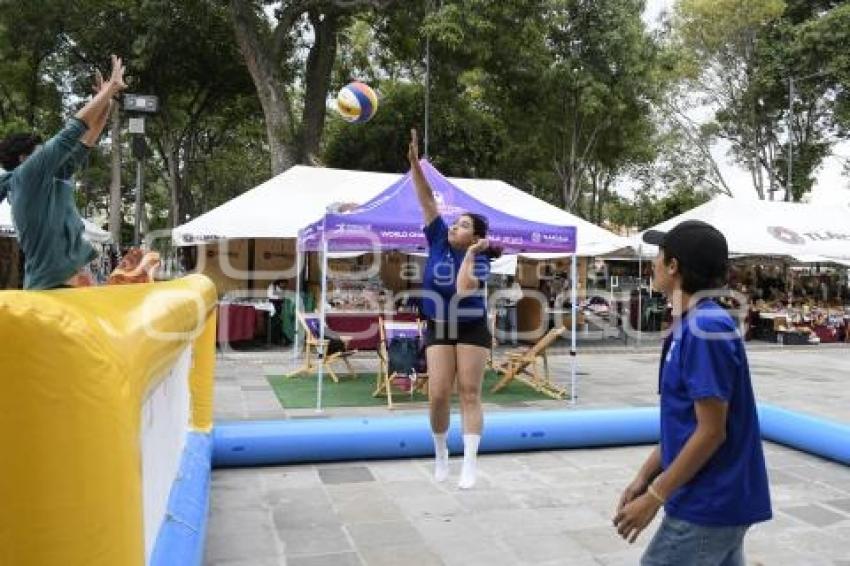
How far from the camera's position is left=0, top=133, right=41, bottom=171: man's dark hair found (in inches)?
146

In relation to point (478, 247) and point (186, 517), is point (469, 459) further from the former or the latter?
point (186, 517)

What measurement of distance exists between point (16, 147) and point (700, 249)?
10.3 ft

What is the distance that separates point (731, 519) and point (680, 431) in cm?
27

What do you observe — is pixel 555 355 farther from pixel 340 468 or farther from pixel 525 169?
pixel 525 169

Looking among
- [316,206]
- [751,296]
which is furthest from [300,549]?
[751,296]

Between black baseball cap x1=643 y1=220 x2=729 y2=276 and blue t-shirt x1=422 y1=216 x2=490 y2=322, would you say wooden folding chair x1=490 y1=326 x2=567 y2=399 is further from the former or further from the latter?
black baseball cap x1=643 y1=220 x2=729 y2=276

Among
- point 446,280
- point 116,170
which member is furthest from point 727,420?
point 116,170

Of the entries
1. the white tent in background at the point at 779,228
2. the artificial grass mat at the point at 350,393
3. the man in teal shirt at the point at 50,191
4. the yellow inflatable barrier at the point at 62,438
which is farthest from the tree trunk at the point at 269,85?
the yellow inflatable barrier at the point at 62,438

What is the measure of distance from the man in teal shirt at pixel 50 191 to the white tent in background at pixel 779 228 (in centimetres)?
1425

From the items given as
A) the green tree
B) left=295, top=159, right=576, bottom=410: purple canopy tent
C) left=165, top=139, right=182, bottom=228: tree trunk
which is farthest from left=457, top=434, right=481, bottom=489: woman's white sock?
left=165, top=139, right=182, bottom=228: tree trunk

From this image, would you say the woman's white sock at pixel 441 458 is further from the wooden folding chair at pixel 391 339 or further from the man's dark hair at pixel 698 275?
the wooden folding chair at pixel 391 339

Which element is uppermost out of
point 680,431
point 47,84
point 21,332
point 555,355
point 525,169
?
point 47,84

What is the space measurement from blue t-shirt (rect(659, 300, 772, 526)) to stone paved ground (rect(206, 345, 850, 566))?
84.6 inches

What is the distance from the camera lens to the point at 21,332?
124 centimetres
